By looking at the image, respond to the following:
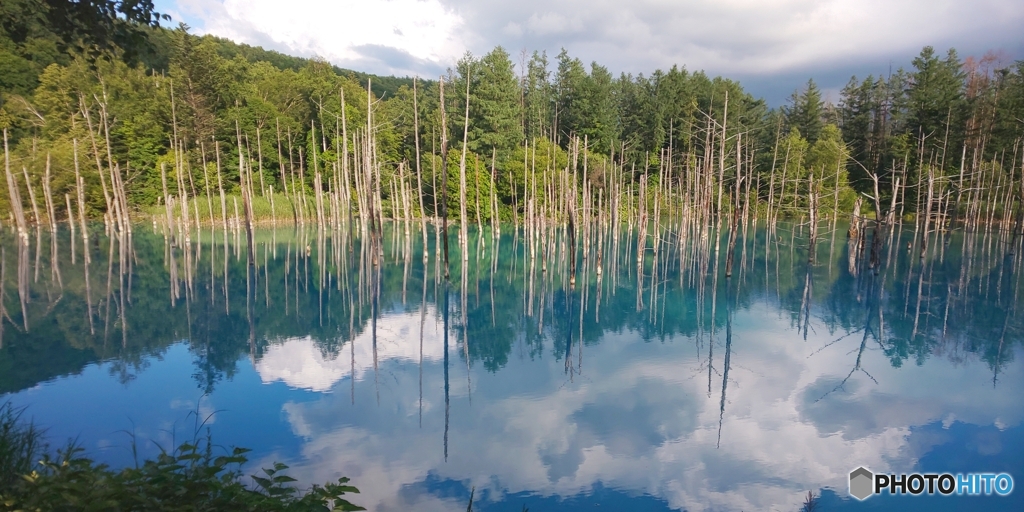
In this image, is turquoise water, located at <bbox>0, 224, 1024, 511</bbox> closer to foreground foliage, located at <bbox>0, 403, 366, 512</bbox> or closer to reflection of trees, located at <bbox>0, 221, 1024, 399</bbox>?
reflection of trees, located at <bbox>0, 221, 1024, 399</bbox>

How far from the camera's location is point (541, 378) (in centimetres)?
1063

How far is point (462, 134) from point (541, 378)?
33.2m

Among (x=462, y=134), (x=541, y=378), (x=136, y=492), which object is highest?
(x=462, y=134)

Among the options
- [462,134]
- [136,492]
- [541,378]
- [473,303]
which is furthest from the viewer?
[462,134]

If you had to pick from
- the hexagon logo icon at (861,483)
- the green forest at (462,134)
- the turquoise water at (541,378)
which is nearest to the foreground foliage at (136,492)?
the turquoise water at (541,378)

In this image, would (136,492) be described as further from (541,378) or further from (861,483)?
(541,378)

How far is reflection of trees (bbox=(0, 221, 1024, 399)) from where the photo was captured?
1213cm

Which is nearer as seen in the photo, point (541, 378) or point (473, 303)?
point (541, 378)

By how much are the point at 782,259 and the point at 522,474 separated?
22.2 metres

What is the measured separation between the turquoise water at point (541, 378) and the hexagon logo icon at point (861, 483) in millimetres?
124

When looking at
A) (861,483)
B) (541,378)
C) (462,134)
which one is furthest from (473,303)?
(462,134)

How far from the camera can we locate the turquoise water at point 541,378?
7.13 meters

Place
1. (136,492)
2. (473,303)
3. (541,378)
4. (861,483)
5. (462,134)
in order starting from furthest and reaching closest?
1. (462,134)
2. (473,303)
3. (541,378)
4. (861,483)
5. (136,492)

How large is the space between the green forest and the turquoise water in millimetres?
13766
